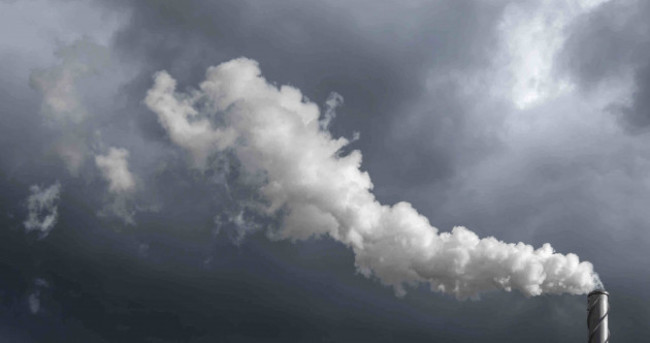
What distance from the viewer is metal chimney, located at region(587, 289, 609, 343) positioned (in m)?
47.8

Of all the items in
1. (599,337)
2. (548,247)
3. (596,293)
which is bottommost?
(599,337)

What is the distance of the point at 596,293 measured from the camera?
49094mm

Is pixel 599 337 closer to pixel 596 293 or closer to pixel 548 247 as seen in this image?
pixel 596 293

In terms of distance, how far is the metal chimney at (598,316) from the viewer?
47750mm

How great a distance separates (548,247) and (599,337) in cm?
1668

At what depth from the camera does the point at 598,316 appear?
48375 mm

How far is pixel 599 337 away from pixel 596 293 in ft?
11.0

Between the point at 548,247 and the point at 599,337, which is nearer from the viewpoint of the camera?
the point at 599,337

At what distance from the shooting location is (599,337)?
156ft

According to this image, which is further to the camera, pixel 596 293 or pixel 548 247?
pixel 548 247

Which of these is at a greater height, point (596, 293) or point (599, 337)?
point (596, 293)

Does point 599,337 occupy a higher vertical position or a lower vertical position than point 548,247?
lower

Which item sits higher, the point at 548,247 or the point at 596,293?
the point at 548,247

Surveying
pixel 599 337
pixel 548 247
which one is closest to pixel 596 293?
pixel 599 337
